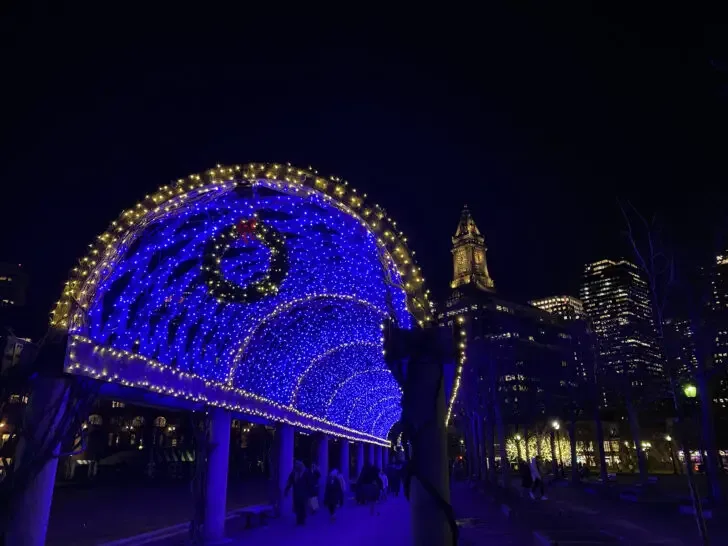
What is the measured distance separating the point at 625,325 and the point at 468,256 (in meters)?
116

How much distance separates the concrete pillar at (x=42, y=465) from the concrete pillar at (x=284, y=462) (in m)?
11.8

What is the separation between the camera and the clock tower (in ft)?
486

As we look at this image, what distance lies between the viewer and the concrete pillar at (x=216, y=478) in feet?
44.7

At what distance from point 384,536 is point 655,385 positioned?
1109 inches

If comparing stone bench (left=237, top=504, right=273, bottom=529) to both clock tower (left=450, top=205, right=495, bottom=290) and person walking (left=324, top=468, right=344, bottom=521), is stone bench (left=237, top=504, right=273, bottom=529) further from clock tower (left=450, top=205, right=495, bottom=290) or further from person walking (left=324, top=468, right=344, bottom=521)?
clock tower (left=450, top=205, right=495, bottom=290)

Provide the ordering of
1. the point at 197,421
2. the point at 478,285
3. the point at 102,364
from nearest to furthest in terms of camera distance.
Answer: the point at 102,364 < the point at 197,421 < the point at 478,285

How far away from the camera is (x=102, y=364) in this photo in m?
9.48

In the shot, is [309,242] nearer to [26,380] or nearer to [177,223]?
[177,223]

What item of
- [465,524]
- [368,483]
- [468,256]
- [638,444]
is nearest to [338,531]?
[465,524]

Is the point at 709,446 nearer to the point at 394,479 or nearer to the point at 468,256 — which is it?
the point at 394,479

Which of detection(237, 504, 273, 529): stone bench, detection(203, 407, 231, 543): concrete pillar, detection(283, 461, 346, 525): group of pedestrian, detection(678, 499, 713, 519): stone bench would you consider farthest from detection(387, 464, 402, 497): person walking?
detection(203, 407, 231, 543): concrete pillar

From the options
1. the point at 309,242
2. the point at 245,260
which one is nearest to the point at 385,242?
the point at 309,242

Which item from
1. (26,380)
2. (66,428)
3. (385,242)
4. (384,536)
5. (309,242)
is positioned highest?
(309,242)

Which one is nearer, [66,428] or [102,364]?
[66,428]
